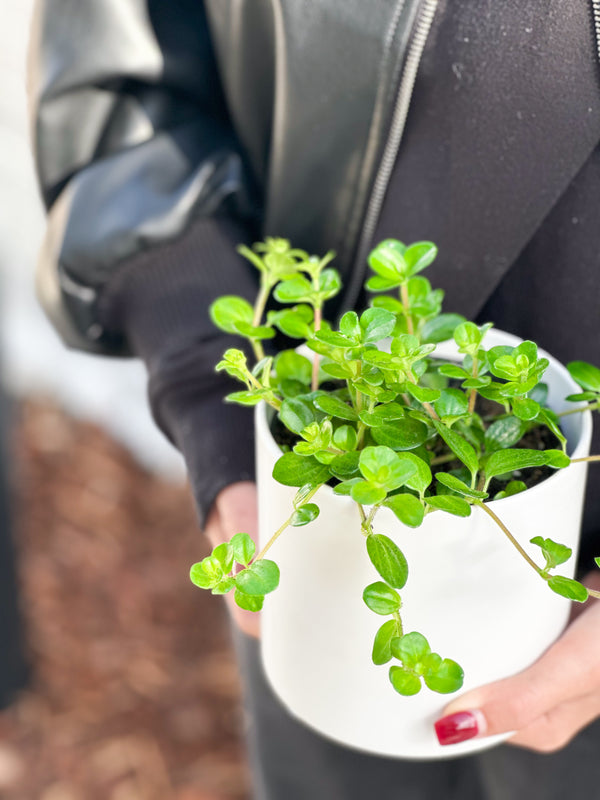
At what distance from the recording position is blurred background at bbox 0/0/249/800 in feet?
4.58

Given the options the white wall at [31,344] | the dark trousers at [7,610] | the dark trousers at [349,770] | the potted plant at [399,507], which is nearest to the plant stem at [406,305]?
the potted plant at [399,507]

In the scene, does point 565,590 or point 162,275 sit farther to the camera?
point 162,275

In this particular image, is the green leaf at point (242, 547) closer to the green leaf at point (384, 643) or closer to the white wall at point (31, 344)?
the green leaf at point (384, 643)

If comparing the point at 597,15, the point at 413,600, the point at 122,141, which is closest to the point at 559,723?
the point at 413,600

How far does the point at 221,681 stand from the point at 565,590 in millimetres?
1230

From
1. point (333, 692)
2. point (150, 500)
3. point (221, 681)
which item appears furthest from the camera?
point (150, 500)

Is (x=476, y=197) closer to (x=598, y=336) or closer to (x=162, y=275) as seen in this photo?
(x=598, y=336)

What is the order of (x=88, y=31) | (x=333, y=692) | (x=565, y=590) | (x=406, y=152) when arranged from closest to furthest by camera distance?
(x=565, y=590) < (x=333, y=692) < (x=406, y=152) < (x=88, y=31)

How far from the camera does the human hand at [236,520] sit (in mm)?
566

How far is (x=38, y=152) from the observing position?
2.38 ft

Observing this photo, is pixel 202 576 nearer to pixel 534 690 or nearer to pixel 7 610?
pixel 534 690

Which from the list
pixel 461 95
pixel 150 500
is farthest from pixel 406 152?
pixel 150 500

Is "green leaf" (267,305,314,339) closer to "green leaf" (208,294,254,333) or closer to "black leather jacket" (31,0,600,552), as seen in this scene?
"green leaf" (208,294,254,333)

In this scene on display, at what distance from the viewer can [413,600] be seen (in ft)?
1.30
